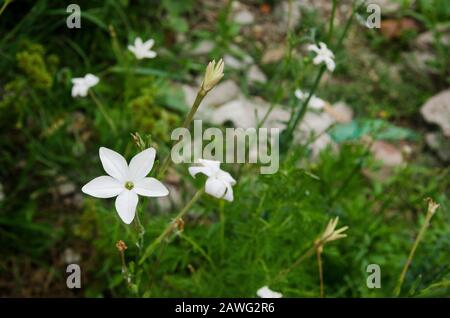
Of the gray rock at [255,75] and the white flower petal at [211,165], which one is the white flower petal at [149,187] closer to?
the white flower petal at [211,165]

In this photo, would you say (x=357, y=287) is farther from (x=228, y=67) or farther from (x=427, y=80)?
(x=427, y=80)

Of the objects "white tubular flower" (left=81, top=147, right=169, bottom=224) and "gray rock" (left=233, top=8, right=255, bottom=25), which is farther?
"gray rock" (left=233, top=8, right=255, bottom=25)

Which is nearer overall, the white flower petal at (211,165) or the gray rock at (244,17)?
the white flower petal at (211,165)

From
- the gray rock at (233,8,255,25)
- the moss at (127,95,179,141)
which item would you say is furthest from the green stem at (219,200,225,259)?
the gray rock at (233,8,255,25)

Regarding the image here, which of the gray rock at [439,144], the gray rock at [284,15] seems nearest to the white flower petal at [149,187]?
the gray rock at [439,144]

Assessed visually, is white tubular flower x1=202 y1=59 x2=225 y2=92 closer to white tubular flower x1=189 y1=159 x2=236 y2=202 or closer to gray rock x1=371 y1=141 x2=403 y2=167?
white tubular flower x1=189 y1=159 x2=236 y2=202
